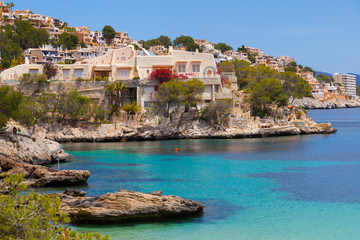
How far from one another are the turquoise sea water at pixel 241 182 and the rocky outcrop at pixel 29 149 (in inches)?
63.6

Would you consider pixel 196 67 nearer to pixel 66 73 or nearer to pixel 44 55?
pixel 66 73

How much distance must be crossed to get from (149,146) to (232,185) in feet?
71.6

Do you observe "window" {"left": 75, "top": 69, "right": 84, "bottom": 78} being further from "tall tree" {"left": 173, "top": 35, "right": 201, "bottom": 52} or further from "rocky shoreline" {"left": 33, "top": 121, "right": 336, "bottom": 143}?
"tall tree" {"left": 173, "top": 35, "right": 201, "bottom": 52}

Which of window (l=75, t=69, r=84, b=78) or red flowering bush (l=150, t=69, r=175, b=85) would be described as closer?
red flowering bush (l=150, t=69, r=175, b=85)

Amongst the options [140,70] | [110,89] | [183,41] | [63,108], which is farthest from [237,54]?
[63,108]

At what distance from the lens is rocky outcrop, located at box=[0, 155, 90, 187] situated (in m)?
25.0

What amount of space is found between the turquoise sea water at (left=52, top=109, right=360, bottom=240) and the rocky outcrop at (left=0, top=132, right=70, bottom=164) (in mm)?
1615

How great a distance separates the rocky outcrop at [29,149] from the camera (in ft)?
104

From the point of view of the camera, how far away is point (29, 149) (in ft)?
109

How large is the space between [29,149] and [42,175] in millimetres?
8557

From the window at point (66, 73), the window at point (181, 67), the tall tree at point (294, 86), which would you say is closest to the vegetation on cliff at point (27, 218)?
the window at point (181, 67)

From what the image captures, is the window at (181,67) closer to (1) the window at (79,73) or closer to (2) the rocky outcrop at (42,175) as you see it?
(1) the window at (79,73)

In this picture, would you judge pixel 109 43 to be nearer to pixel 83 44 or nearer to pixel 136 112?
pixel 83 44

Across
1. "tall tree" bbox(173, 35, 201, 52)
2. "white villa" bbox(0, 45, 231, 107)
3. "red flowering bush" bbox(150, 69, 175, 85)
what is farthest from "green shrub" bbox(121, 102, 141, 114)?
"tall tree" bbox(173, 35, 201, 52)
